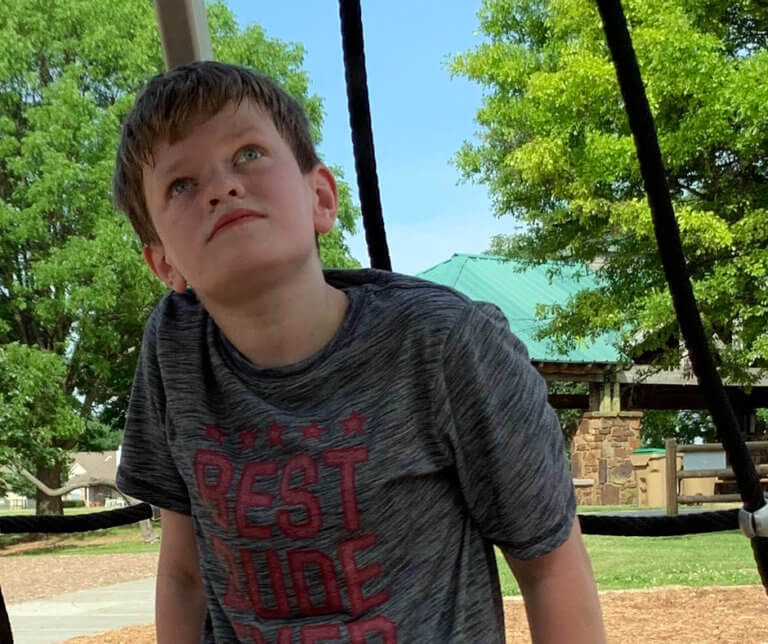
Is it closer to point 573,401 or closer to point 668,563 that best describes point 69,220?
point 573,401

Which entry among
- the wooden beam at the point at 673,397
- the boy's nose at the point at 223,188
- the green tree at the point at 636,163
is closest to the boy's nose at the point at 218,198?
the boy's nose at the point at 223,188

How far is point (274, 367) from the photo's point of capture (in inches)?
18.1

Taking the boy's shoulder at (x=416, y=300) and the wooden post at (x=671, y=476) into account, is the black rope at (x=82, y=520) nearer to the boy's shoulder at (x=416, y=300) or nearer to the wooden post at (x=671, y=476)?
the boy's shoulder at (x=416, y=300)

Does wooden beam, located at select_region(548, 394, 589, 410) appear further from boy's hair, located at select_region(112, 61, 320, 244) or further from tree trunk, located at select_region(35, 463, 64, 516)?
boy's hair, located at select_region(112, 61, 320, 244)

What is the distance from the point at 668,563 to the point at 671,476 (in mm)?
1359

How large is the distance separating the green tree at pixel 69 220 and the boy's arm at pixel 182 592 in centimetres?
568

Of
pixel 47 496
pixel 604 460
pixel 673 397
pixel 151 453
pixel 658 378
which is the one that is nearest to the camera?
pixel 151 453

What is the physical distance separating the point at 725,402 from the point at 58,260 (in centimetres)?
623

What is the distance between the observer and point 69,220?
6.74 m

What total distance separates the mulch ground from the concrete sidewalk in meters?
0.17

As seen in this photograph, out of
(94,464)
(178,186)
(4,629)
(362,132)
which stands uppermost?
(94,464)

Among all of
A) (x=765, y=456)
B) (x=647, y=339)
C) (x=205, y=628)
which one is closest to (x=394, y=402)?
(x=205, y=628)

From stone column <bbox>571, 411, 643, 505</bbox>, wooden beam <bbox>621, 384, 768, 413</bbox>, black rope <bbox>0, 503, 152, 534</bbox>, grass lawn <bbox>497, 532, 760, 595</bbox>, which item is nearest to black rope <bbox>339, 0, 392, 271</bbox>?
black rope <bbox>0, 503, 152, 534</bbox>

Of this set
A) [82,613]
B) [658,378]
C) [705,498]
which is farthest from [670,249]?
[658,378]
